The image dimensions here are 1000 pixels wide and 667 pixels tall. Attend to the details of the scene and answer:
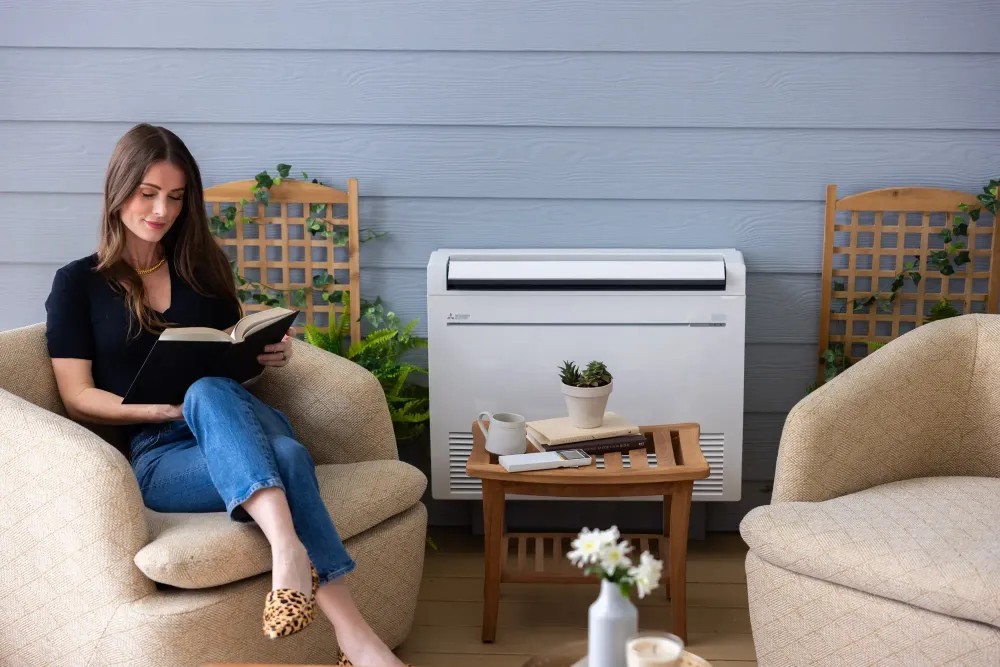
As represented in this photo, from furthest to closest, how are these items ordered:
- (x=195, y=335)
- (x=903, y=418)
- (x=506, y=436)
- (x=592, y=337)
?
(x=592, y=337), (x=506, y=436), (x=903, y=418), (x=195, y=335)

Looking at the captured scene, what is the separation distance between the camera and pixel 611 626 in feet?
4.46

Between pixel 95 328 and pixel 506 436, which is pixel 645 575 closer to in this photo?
pixel 506 436

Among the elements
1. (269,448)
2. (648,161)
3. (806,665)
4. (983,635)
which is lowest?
(806,665)

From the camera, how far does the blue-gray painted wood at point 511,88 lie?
2771 mm

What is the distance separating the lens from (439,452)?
2.78m

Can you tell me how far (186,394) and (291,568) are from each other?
1.48 feet

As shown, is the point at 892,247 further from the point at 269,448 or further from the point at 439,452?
the point at 269,448

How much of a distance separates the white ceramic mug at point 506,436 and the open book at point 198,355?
0.53 m

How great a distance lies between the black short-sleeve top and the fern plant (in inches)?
26.4

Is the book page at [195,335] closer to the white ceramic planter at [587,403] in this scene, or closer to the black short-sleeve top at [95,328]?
the black short-sleeve top at [95,328]

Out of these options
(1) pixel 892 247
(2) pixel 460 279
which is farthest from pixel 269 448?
(1) pixel 892 247

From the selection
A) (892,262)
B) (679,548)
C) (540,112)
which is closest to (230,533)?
(679,548)

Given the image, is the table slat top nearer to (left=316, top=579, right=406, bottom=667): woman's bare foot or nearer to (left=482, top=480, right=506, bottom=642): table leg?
(left=482, top=480, right=506, bottom=642): table leg

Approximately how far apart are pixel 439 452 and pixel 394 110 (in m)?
0.96
